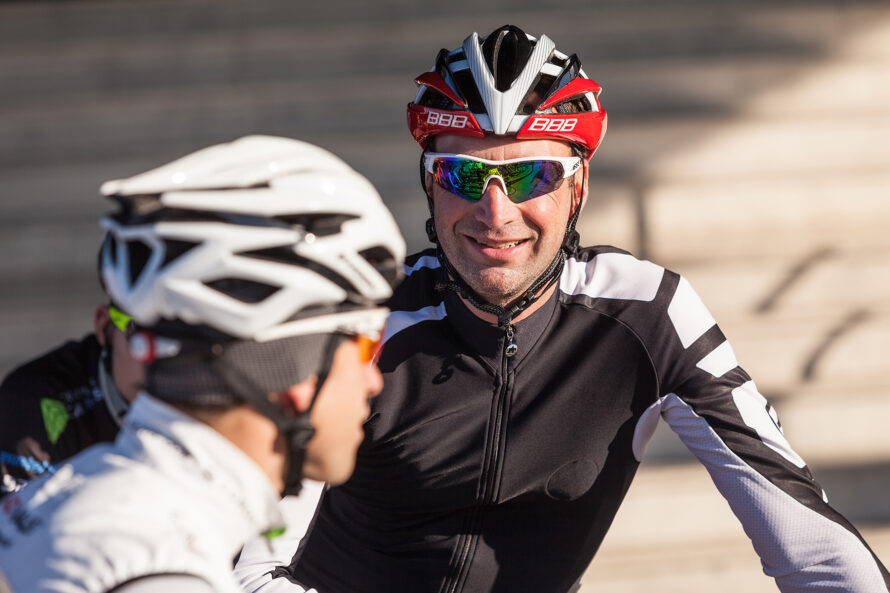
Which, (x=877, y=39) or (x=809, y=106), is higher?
(x=877, y=39)

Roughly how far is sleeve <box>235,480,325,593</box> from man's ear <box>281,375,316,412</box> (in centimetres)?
71

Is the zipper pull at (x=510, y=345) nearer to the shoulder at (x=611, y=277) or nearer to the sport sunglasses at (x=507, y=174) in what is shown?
the shoulder at (x=611, y=277)

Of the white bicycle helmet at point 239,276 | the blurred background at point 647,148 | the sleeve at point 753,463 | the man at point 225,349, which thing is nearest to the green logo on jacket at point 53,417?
the man at point 225,349

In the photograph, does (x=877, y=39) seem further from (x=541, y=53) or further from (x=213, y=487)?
(x=213, y=487)

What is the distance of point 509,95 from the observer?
7.51 feet

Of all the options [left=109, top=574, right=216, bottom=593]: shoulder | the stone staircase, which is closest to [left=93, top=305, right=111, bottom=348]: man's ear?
[left=109, top=574, right=216, bottom=593]: shoulder

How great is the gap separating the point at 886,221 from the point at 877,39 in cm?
101

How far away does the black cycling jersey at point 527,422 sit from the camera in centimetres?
226

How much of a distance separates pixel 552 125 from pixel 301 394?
1245 mm

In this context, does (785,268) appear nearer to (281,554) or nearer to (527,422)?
(527,422)

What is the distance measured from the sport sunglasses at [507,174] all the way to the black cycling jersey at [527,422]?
0.30 m

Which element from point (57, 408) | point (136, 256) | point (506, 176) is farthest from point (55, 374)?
point (506, 176)

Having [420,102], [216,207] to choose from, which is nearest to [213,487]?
[216,207]

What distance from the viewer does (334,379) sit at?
4.56 ft
